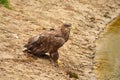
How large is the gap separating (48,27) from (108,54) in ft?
9.57

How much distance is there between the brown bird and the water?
2080mm

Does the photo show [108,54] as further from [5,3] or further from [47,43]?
[5,3]

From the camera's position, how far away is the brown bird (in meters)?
14.7

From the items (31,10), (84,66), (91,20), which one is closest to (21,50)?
(84,66)

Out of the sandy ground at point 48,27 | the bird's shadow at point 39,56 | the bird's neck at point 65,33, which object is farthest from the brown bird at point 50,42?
the sandy ground at point 48,27

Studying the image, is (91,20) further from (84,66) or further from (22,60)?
(22,60)

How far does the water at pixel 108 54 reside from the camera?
16.4m

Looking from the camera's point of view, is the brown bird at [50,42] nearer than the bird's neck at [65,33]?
Yes

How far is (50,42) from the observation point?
14719 millimetres

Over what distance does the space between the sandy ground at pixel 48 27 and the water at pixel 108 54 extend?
27 centimetres

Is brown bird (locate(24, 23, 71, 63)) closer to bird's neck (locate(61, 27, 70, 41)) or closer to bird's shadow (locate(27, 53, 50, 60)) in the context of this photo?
bird's neck (locate(61, 27, 70, 41))

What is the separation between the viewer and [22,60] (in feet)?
47.3

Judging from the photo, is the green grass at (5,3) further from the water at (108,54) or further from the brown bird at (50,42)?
the brown bird at (50,42)

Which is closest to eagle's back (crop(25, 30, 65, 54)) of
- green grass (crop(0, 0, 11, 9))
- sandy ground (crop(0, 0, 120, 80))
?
sandy ground (crop(0, 0, 120, 80))
